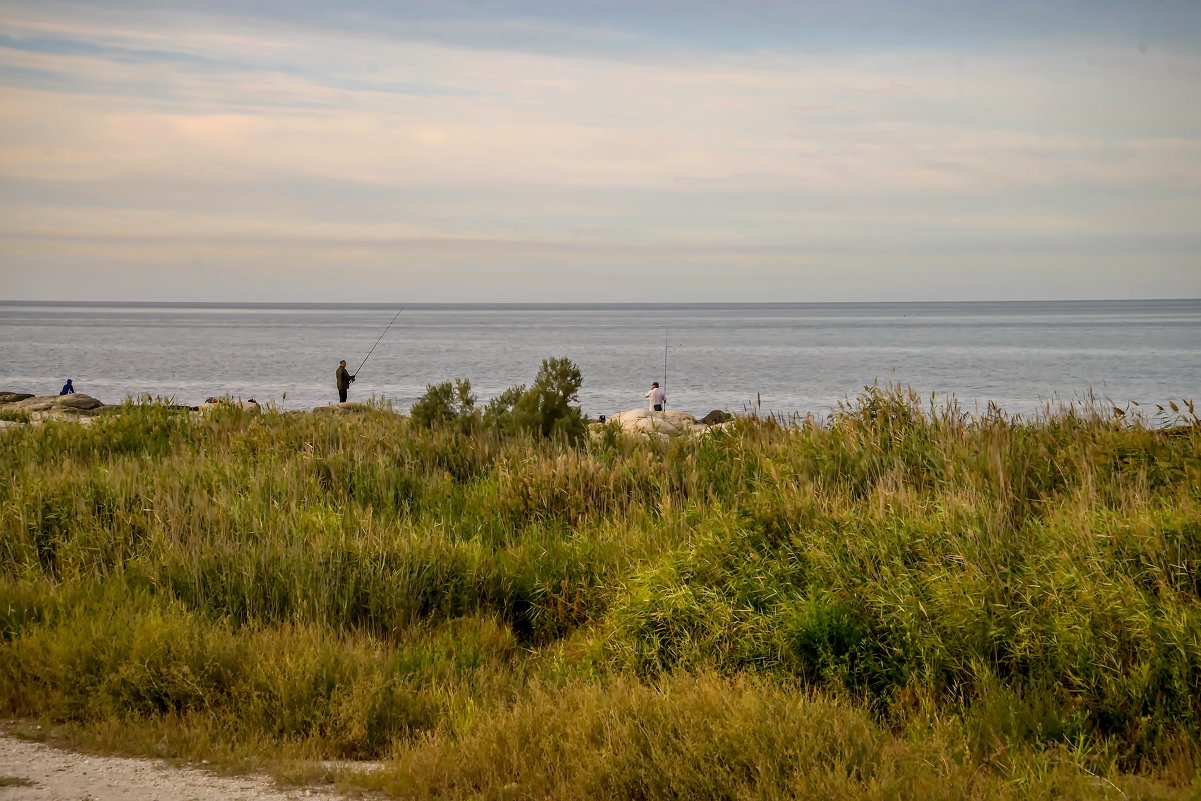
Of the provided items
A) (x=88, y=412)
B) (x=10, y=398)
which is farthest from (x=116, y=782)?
(x=10, y=398)

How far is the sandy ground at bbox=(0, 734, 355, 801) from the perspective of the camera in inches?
215

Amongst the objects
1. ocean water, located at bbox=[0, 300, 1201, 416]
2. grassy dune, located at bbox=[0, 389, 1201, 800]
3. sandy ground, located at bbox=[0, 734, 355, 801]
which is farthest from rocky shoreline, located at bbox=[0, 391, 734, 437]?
sandy ground, located at bbox=[0, 734, 355, 801]

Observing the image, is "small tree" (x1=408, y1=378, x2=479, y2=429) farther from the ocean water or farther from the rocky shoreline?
the ocean water

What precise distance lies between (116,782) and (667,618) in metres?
3.70

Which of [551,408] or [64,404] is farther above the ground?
[551,408]

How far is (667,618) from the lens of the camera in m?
7.46

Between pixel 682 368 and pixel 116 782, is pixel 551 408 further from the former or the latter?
pixel 682 368

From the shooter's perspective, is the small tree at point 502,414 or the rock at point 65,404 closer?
the small tree at point 502,414

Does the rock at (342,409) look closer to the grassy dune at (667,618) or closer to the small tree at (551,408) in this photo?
the small tree at (551,408)

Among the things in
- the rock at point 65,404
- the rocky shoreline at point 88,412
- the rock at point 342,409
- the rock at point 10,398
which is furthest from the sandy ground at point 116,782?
the rock at point 10,398

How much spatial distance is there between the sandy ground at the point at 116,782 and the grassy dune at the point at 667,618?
8.5 inches

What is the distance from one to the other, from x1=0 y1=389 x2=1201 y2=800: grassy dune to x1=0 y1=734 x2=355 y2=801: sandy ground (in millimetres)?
215

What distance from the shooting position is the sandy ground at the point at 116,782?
5465mm

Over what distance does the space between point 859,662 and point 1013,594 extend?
1.16 meters
